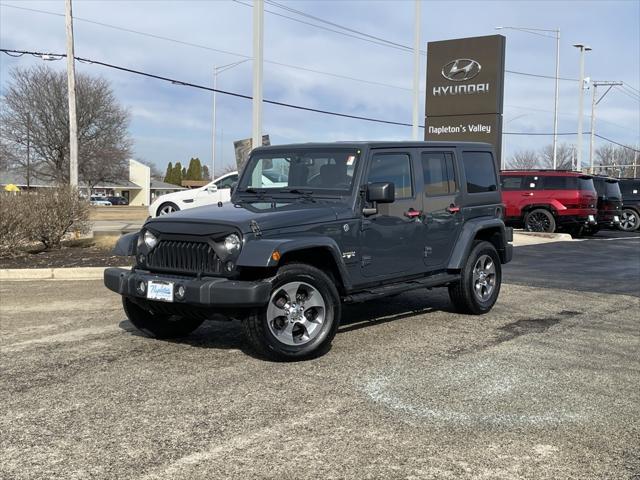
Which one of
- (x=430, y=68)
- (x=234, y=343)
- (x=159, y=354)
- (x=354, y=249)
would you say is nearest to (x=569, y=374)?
(x=354, y=249)

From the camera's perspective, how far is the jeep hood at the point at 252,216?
5.37 metres

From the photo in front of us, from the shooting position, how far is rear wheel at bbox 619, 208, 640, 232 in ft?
81.7

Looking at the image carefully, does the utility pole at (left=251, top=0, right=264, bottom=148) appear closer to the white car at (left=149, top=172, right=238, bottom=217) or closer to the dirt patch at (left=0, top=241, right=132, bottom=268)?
the white car at (left=149, top=172, right=238, bottom=217)

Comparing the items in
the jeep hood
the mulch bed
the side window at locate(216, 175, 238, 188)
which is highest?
the side window at locate(216, 175, 238, 188)

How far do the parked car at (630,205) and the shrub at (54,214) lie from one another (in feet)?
65.5

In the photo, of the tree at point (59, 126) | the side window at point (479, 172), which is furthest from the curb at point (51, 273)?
the tree at point (59, 126)

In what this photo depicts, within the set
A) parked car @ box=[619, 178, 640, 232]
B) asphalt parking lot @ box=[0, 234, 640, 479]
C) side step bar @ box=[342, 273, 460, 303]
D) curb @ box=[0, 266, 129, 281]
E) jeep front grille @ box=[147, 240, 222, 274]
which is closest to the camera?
asphalt parking lot @ box=[0, 234, 640, 479]

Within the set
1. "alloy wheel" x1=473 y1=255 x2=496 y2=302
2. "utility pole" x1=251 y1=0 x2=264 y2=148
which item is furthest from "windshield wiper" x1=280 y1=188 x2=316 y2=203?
"utility pole" x1=251 y1=0 x2=264 y2=148

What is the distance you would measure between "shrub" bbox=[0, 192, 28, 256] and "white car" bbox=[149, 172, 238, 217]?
507 cm

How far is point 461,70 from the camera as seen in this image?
68.9 ft

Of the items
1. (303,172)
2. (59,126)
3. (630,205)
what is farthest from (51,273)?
(59,126)

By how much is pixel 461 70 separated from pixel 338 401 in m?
18.3

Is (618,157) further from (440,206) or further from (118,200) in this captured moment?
(440,206)

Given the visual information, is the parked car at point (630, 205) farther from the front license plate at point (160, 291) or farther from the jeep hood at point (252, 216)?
the front license plate at point (160, 291)
